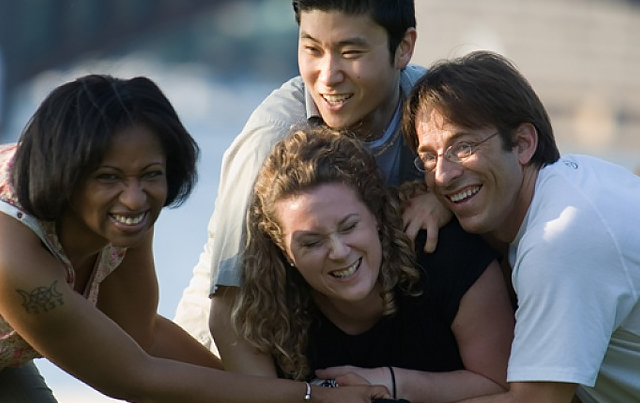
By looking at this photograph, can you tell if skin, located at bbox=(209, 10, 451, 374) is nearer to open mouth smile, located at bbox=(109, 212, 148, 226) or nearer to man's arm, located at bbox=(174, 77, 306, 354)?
man's arm, located at bbox=(174, 77, 306, 354)

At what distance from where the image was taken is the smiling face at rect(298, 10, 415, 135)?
4145mm

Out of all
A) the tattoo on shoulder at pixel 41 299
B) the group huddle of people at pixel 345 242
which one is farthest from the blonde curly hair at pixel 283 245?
the tattoo on shoulder at pixel 41 299

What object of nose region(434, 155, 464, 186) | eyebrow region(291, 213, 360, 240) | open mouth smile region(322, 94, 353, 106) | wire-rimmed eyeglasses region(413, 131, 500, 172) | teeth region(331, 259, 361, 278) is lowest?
teeth region(331, 259, 361, 278)

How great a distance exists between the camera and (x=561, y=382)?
138 inches

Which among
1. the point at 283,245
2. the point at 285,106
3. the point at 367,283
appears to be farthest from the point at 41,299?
the point at 285,106

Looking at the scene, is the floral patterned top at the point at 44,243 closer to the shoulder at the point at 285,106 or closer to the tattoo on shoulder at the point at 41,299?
the tattoo on shoulder at the point at 41,299

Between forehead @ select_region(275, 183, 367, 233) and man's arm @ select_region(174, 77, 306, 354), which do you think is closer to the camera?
forehead @ select_region(275, 183, 367, 233)

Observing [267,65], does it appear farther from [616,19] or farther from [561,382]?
[561,382]

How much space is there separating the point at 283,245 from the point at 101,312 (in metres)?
0.59

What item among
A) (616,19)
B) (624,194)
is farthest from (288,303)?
(616,19)

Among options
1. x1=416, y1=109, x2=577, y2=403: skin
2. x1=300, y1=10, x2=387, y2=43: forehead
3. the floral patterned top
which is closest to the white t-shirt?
x1=416, y1=109, x2=577, y2=403: skin

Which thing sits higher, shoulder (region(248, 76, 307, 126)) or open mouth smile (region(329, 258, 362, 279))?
shoulder (region(248, 76, 307, 126))

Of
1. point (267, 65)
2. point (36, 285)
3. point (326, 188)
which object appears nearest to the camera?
point (36, 285)

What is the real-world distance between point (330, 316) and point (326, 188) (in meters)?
0.47
